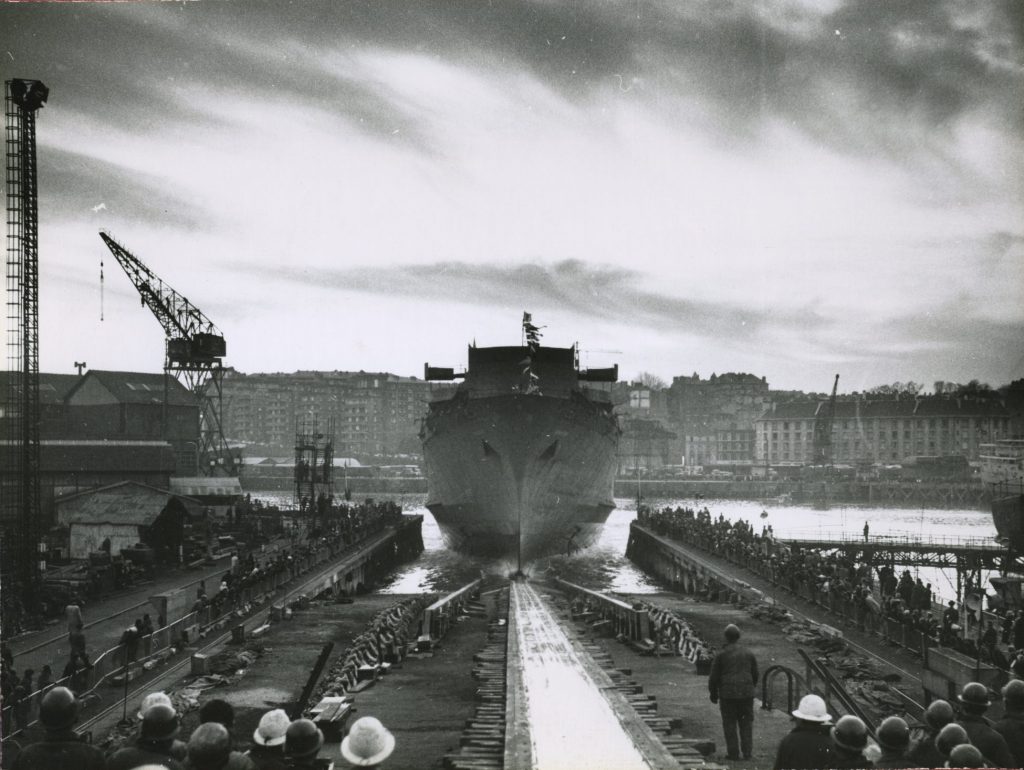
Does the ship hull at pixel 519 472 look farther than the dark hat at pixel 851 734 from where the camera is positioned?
Result: Yes

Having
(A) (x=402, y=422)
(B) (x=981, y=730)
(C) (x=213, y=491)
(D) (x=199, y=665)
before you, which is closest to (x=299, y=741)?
(B) (x=981, y=730)

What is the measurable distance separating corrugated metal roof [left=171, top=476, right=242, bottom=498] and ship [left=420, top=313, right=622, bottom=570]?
14.4m

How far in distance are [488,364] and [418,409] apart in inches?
3583

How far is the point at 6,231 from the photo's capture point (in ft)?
60.2

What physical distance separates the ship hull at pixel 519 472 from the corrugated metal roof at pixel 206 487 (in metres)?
16.9

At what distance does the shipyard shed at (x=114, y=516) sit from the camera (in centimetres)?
2984

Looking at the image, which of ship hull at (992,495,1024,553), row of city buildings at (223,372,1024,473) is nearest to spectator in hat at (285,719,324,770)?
ship hull at (992,495,1024,553)

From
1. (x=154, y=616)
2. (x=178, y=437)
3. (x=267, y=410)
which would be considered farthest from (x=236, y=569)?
(x=267, y=410)

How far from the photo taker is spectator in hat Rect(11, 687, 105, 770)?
552cm

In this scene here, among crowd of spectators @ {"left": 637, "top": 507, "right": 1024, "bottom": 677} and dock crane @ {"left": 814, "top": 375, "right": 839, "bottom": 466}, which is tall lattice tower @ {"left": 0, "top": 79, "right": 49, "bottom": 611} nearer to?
crowd of spectators @ {"left": 637, "top": 507, "right": 1024, "bottom": 677}

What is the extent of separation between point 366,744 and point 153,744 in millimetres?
1574

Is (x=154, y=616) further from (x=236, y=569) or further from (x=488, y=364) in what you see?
(x=488, y=364)

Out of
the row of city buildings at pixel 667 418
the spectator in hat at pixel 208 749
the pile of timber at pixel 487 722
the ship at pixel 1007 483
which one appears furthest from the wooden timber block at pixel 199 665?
the row of city buildings at pixel 667 418

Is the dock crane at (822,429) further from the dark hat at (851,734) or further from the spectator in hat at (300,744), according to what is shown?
the spectator in hat at (300,744)
